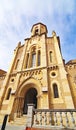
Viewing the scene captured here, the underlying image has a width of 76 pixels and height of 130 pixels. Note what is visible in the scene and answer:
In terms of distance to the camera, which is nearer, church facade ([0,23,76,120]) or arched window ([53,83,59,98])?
church facade ([0,23,76,120])

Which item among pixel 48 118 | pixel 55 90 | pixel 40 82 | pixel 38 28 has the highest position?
pixel 38 28

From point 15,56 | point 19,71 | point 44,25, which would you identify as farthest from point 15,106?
point 44,25

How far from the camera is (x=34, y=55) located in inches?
731

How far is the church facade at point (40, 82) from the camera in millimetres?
11172

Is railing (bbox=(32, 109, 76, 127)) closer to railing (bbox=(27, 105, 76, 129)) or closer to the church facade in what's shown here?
railing (bbox=(27, 105, 76, 129))

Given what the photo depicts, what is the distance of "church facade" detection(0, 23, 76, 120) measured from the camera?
11172 millimetres

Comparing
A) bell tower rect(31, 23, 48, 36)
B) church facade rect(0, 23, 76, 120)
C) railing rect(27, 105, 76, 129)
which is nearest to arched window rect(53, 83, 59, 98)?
church facade rect(0, 23, 76, 120)

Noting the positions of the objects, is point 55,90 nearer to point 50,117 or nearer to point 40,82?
point 40,82

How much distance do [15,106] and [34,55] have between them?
369 inches

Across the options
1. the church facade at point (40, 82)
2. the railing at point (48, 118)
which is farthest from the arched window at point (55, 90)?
the railing at point (48, 118)

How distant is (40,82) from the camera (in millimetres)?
12938

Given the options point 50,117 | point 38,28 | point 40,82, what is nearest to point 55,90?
point 40,82

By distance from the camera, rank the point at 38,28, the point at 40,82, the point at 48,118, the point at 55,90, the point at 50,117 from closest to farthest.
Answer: the point at 50,117 < the point at 48,118 < the point at 55,90 < the point at 40,82 < the point at 38,28

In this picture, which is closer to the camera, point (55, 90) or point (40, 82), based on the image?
point (55, 90)
